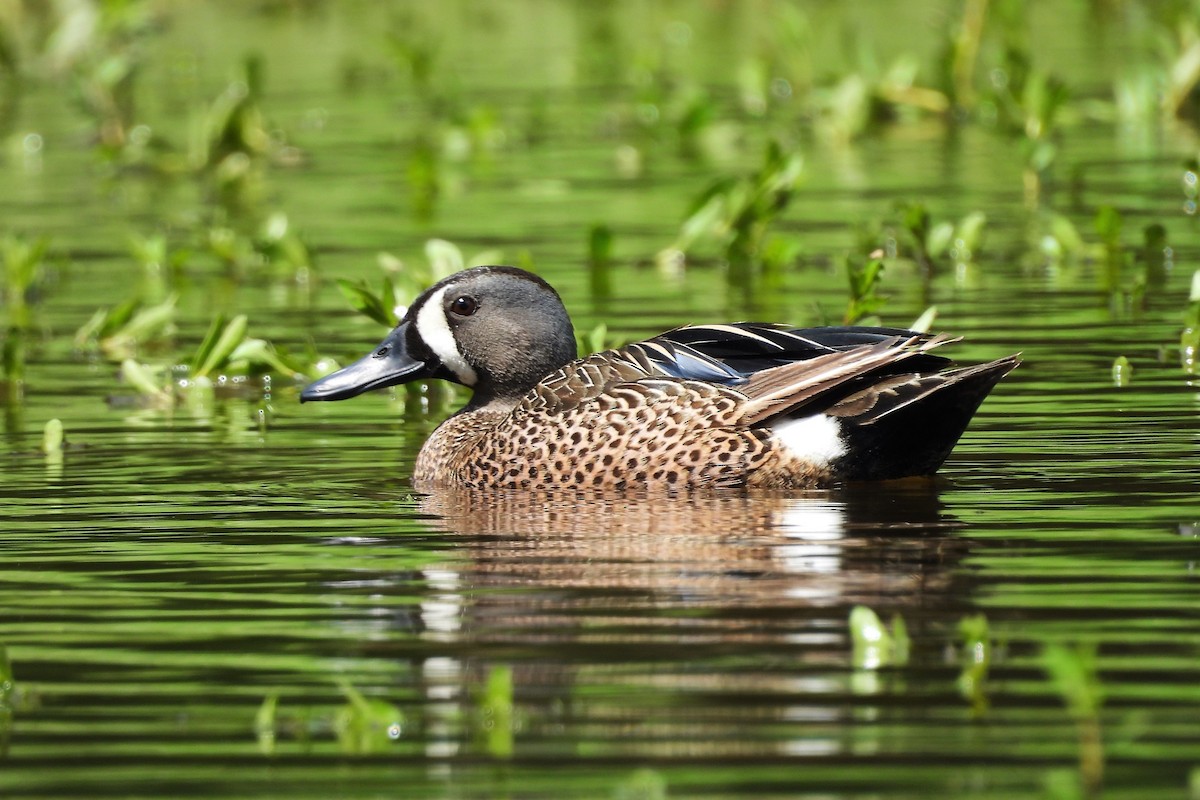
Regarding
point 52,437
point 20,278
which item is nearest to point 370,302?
point 52,437

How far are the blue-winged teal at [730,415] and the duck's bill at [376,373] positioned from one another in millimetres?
288

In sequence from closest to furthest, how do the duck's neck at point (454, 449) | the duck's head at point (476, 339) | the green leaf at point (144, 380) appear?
the duck's neck at point (454, 449) < the duck's head at point (476, 339) < the green leaf at point (144, 380)

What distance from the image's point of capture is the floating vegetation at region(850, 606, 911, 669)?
445 cm

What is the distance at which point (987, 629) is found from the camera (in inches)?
180

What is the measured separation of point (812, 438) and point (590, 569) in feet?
4.16

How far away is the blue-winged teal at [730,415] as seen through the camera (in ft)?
20.9

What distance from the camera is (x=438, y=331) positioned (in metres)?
7.33

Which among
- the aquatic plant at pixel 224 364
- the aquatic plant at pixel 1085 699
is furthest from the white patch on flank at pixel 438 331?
A: the aquatic plant at pixel 1085 699

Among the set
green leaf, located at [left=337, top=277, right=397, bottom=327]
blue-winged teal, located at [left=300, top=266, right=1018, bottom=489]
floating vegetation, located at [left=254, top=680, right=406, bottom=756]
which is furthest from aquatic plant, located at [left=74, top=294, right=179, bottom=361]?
floating vegetation, located at [left=254, top=680, right=406, bottom=756]

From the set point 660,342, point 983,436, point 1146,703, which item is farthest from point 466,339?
point 1146,703

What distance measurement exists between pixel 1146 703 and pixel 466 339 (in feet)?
11.6

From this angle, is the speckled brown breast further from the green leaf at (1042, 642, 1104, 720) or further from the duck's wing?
the green leaf at (1042, 642, 1104, 720)

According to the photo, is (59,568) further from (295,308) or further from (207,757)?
(295,308)

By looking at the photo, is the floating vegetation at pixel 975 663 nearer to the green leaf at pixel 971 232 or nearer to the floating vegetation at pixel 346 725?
the floating vegetation at pixel 346 725
